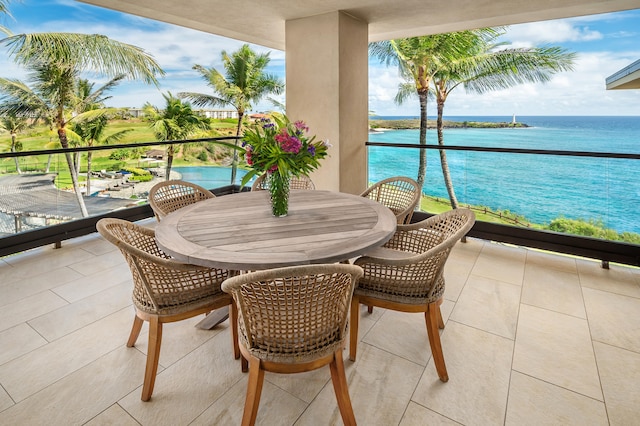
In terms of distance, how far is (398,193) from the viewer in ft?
9.11

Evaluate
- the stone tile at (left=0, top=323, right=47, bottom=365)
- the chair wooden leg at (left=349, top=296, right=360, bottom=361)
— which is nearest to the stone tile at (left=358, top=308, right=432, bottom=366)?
the chair wooden leg at (left=349, top=296, right=360, bottom=361)

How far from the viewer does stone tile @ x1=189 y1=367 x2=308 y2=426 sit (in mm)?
1517

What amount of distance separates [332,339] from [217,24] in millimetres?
4268

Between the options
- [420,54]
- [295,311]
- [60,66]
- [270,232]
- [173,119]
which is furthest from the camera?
[173,119]

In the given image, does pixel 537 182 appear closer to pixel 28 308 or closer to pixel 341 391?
pixel 341 391

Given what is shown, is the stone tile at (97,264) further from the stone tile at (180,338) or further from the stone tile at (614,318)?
the stone tile at (614,318)

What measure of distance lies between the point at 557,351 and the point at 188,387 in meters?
2.01

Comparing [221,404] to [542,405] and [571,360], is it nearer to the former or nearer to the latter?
[542,405]

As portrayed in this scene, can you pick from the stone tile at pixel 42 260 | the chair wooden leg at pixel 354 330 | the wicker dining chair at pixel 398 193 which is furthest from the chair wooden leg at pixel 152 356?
the stone tile at pixel 42 260

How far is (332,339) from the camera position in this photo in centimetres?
140

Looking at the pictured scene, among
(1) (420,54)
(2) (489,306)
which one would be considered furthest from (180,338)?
(1) (420,54)

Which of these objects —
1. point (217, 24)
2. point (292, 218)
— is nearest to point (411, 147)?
point (292, 218)

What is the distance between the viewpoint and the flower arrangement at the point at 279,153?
1901 millimetres

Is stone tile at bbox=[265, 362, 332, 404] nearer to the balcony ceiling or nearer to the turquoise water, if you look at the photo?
the turquoise water
